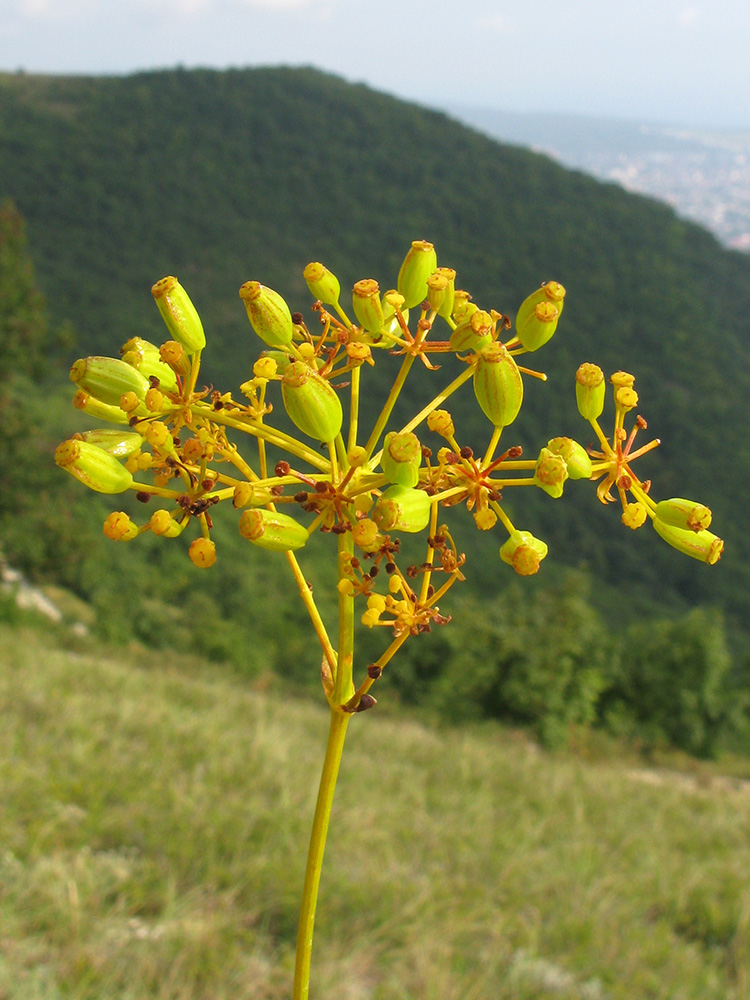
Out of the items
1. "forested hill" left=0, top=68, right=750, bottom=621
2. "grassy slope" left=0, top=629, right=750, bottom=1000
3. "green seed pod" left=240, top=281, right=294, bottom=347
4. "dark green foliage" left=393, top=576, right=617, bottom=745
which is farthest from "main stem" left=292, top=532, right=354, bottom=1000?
"forested hill" left=0, top=68, right=750, bottom=621

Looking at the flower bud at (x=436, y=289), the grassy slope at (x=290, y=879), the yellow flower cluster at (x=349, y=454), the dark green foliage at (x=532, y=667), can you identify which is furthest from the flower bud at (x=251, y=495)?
the dark green foliage at (x=532, y=667)

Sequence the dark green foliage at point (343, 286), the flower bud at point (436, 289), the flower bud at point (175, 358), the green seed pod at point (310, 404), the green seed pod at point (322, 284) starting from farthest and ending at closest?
1. the dark green foliage at point (343, 286)
2. the green seed pod at point (322, 284)
3. the flower bud at point (436, 289)
4. the flower bud at point (175, 358)
5. the green seed pod at point (310, 404)

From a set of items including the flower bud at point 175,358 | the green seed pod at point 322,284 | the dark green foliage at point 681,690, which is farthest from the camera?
the dark green foliage at point 681,690

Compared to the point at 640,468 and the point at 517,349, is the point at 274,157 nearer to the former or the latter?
the point at 640,468

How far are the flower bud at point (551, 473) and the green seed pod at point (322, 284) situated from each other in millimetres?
535

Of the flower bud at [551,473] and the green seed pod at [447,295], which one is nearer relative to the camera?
the flower bud at [551,473]

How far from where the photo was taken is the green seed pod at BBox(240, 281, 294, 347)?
1.14 metres

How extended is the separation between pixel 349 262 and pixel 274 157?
23.7 metres

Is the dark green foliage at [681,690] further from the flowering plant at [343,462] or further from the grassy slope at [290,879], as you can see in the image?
the flowering plant at [343,462]

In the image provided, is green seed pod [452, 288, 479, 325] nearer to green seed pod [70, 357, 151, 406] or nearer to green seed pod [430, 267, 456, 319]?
green seed pod [430, 267, 456, 319]

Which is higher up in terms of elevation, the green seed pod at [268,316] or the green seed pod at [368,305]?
the green seed pod at [368,305]

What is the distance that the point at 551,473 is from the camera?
1.01m

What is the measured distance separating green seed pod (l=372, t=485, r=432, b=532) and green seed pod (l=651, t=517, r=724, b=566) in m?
0.41

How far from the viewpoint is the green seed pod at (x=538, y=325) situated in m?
1.21
